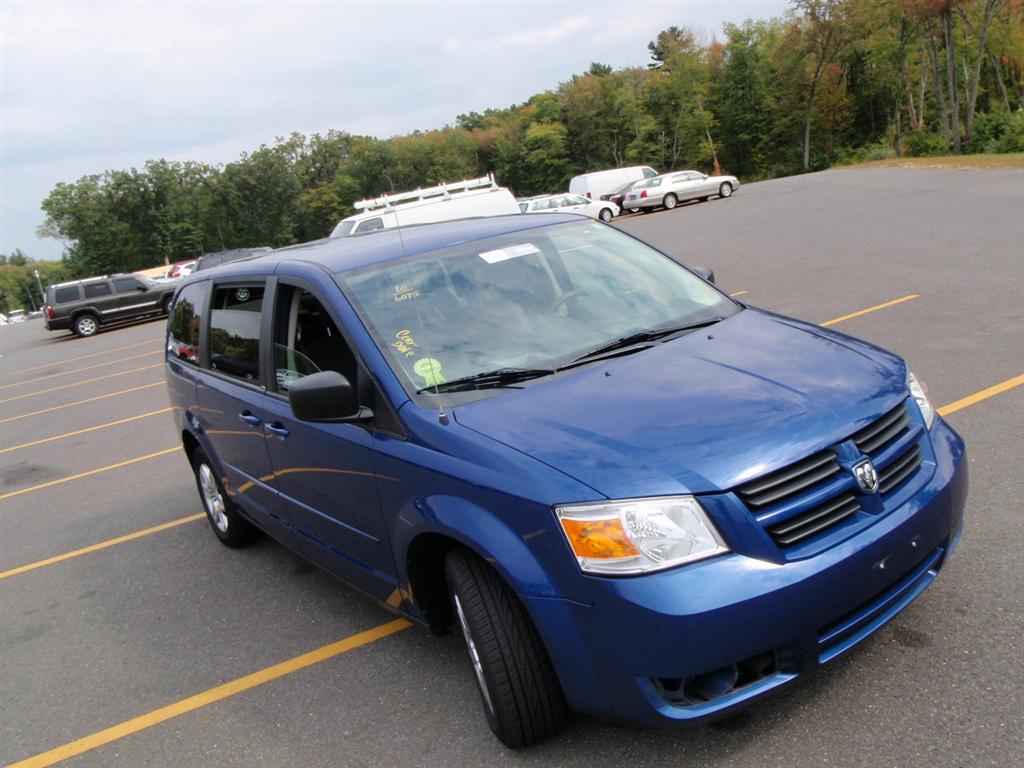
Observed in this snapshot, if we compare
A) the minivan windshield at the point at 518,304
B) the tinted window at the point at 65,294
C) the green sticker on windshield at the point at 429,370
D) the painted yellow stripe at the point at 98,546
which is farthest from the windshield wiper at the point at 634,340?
the tinted window at the point at 65,294

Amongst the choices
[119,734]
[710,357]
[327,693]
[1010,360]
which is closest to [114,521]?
[119,734]

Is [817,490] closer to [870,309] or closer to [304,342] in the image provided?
A: [304,342]

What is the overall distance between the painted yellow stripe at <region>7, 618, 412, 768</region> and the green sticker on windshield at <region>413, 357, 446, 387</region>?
59.9 inches

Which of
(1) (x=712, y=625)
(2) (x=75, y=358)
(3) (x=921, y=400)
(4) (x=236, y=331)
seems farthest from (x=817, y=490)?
(2) (x=75, y=358)

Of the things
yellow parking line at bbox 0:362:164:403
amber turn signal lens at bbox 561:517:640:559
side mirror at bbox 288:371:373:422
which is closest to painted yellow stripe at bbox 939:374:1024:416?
amber turn signal lens at bbox 561:517:640:559

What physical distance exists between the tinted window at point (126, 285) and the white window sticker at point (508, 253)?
26.7m

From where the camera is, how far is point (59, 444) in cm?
1090

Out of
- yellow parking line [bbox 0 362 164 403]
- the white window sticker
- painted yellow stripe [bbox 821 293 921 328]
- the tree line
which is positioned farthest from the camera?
the tree line

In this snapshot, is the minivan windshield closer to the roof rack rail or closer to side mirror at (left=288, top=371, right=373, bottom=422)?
side mirror at (left=288, top=371, right=373, bottom=422)

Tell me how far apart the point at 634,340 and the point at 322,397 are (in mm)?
1341

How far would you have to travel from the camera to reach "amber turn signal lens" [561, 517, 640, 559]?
2525 millimetres

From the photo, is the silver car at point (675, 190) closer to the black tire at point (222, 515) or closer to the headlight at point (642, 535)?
the black tire at point (222, 515)

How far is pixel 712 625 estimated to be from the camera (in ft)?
7.95

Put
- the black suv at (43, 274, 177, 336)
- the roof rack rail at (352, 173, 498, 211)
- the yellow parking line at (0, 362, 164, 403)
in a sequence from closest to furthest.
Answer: the yellow parking line at (0, 362, 164, 403) → the roof rack rail at (352, 173, 498, 211) → the black suv at (43, 274, 177, 336)
